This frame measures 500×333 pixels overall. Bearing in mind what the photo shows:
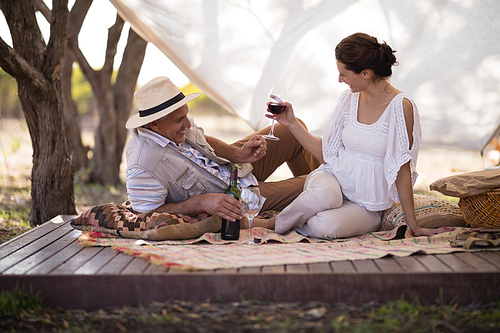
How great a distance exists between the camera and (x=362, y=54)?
2.96m

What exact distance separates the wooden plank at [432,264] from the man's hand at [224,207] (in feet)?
3.38

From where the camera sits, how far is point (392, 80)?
15.4 feet

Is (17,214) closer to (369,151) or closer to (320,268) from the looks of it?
(369,151)

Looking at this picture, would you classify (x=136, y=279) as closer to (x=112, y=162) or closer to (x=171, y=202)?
(x=171, y=202)

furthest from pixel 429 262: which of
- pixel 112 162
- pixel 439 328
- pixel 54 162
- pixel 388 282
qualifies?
pixel 112 162

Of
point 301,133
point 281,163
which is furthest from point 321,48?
point 301,133

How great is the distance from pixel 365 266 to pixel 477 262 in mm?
544

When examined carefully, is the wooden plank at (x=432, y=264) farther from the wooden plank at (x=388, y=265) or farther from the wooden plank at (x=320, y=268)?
the wooden plank at (x=320, y=268)

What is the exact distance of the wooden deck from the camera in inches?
88.1

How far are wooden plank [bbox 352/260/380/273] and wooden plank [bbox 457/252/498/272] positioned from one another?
45 centimetres

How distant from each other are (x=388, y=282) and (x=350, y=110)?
134 centimetres

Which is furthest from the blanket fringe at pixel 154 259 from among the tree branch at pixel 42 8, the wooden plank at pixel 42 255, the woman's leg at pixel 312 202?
the tree branch at pixel 42 8

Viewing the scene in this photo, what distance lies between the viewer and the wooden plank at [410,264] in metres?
2.29

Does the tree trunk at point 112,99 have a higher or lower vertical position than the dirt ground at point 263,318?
higher
